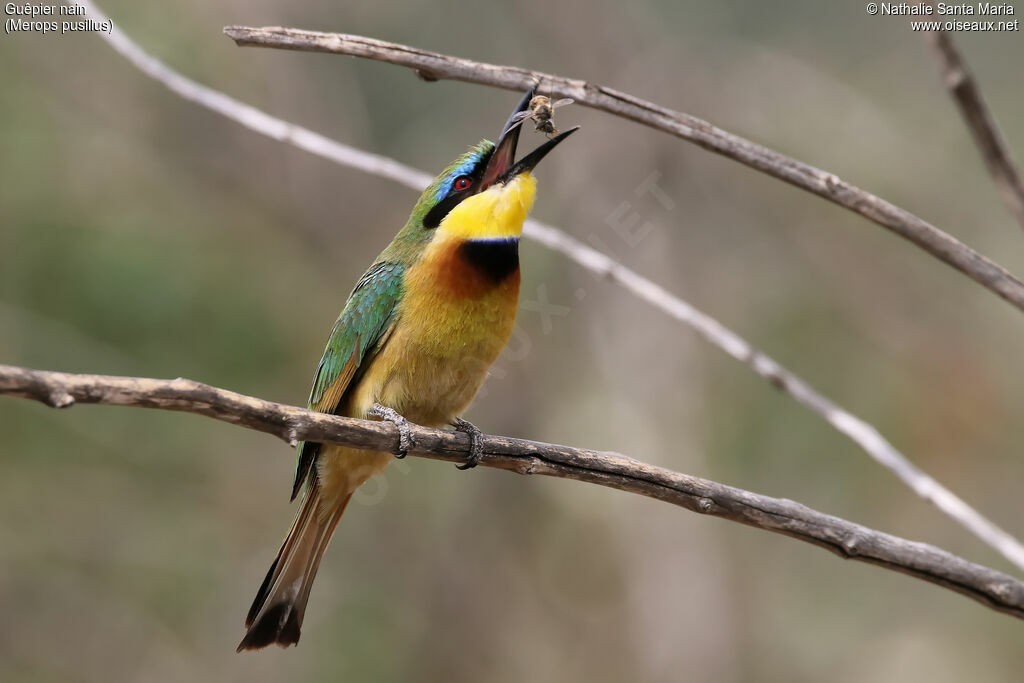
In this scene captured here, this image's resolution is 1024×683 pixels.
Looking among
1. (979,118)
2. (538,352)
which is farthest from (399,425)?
(538,352)

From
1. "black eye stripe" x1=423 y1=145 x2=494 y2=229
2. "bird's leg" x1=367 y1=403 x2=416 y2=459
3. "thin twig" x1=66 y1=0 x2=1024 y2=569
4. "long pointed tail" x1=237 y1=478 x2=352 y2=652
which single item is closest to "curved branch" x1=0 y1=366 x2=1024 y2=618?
"bird's leg" x1=367 y1=403 x2=416 y2=459

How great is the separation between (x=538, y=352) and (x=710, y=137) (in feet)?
12.2

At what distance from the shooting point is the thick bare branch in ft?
7.34

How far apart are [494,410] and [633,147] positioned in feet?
5.67

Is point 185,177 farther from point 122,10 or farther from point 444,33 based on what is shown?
point 444,33

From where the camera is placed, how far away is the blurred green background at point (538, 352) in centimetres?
529

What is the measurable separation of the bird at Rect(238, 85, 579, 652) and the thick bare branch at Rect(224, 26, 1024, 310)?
56 centimetres

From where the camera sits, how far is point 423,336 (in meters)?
2.94

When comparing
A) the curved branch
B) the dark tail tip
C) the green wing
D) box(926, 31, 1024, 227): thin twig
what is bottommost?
the dark tail tip

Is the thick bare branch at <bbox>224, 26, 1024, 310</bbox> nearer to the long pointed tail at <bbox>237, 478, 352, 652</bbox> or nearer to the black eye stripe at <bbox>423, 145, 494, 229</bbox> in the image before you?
the black eye stripe at <bbox>423, 145, 494, 229</bbox>

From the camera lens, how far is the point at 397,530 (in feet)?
19.6

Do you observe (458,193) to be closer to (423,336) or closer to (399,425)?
(423,336)

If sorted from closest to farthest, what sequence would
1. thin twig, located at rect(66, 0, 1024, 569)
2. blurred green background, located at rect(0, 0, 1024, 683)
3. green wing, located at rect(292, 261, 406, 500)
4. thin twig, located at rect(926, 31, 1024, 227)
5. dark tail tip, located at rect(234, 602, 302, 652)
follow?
thin twig, located at rect(926, 31, 1024, 227), thin twig, located at rect(66, 0, 1024, 569), dark tail tip, located at rect(234, 602, 302, 652), green wing, located at rect(292, 261, 406, 500), blurred green background, located at rect(0, 0, 1024, 683)

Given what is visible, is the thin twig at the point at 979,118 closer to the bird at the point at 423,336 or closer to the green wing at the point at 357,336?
the bird at the point at 423,336
